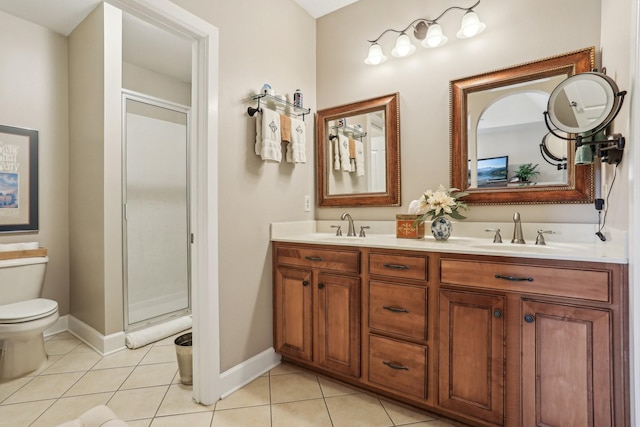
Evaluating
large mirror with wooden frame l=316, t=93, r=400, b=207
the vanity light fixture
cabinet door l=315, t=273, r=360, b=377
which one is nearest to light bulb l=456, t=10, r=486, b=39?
the vanity light fixture

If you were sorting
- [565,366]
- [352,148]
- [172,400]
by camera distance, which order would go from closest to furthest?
[565,366] → [172,400] → [352,148]

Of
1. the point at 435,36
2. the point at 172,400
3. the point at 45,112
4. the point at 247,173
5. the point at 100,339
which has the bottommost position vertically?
the point at 172,400

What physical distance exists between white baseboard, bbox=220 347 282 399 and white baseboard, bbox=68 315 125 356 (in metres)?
1.19

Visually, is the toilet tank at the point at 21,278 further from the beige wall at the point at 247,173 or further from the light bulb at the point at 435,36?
the light bulb at the point at 435,36

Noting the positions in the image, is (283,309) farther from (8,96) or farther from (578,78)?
(8,96)

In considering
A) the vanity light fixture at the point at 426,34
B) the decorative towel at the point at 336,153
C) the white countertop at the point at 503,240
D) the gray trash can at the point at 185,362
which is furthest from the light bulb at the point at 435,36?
the gray trash can at the point at 185,362

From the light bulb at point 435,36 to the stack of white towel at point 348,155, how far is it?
809 millimetres

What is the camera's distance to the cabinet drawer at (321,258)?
1787 mm

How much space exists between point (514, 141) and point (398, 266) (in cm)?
104

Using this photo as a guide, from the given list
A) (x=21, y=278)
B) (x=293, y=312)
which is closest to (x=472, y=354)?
(x=293, y=312)

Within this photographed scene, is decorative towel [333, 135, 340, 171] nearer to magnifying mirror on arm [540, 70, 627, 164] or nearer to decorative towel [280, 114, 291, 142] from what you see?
decorative towel [280, 114, 291, 142]

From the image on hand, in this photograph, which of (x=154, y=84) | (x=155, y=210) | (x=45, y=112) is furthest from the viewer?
(x=154, y=84)

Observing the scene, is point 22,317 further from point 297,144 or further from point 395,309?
point 395,309

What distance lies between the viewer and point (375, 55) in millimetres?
2193
